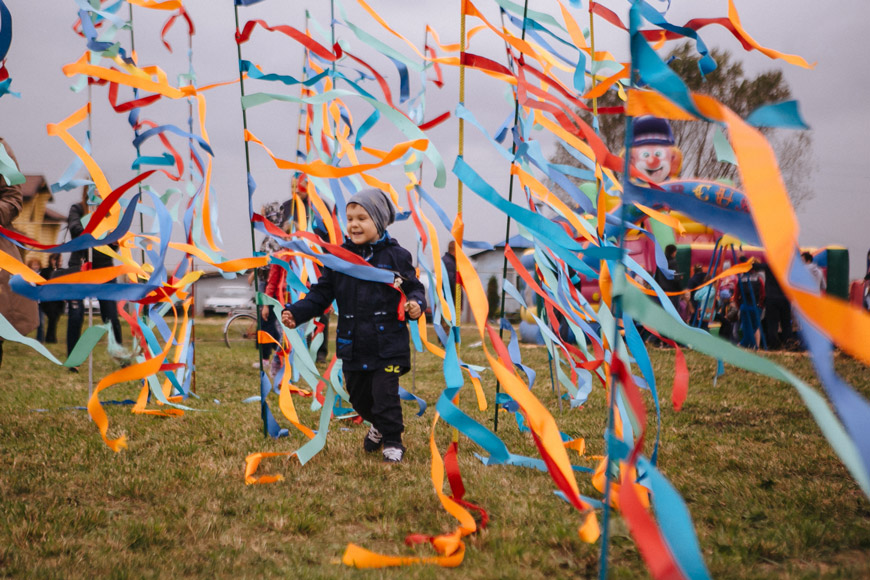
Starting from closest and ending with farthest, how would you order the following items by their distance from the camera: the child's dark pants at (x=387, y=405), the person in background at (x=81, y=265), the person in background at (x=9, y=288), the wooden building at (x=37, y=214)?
the child's dark pants at (x=387, y=405) < the person in background at (x=9, y=288) < the person in background at (x=81, y=265) < the wooden building at (x=37, y=214)

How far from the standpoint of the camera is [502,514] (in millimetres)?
2445

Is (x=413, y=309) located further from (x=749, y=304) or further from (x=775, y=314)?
(x=749, y=304)

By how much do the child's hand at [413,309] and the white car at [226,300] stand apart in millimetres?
28199

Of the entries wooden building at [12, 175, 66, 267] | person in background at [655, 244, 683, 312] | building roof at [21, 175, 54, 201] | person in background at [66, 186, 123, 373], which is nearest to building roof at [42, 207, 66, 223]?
wooden building at [12, 175, 66, 267]

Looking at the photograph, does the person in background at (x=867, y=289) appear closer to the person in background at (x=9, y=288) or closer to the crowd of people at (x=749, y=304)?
the crowd of people at (x=749, y=304)

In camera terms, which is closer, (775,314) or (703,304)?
(703,304)

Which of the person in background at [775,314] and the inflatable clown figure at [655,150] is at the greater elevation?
the inflatable clown figure at [655,150]

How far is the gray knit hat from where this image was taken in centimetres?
338

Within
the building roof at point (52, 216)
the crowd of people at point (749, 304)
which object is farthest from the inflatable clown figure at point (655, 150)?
the building roof at point (52, 216)

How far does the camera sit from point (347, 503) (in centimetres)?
262

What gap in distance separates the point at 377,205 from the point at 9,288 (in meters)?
2.13

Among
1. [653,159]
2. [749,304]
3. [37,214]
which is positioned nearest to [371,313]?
[749,304]

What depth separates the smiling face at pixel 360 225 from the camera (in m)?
3.39

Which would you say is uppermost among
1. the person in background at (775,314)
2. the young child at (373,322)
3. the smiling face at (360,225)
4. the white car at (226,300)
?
the smiling face at (360,225)
